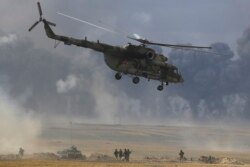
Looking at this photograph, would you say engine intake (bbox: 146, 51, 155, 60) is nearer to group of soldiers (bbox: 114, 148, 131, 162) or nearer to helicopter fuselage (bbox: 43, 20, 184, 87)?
helicopter fuselage (bbox: 43, 20, 184, 87)

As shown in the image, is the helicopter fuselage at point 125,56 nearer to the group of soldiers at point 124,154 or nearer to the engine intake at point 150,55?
the engine intake at point 150,55

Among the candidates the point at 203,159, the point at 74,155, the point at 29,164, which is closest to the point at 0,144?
the point at 74,155

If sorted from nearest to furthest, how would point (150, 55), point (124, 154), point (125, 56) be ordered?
point (125, 56)
point (150, 55)
point (124, 154)

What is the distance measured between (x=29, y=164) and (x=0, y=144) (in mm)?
86640

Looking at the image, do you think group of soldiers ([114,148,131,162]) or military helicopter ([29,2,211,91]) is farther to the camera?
group of soldiers ([114,148,131,162])

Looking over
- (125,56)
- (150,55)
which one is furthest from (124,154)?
(125,56)

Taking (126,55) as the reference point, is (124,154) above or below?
below

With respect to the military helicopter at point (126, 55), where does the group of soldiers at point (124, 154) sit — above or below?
below

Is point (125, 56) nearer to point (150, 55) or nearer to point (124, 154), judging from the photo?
point (150, 55)

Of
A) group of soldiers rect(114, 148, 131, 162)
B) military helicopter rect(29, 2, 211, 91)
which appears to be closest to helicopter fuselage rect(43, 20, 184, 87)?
military helicopter rect(29, 2, 211, 91)

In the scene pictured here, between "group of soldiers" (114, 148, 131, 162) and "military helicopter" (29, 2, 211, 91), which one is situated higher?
"military helicopter" (29, 2, 211, 91)

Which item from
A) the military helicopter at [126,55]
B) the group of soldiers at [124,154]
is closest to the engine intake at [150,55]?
the military helicopter at [126,55]

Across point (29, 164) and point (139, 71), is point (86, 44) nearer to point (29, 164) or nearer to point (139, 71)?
point (139, 71)

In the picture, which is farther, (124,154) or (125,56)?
(124,154)
